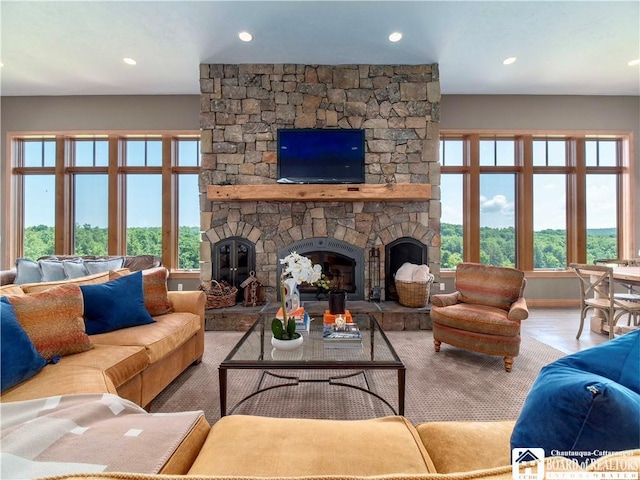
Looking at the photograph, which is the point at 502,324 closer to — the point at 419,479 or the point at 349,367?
the point at 349,367

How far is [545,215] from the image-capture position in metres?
4.89

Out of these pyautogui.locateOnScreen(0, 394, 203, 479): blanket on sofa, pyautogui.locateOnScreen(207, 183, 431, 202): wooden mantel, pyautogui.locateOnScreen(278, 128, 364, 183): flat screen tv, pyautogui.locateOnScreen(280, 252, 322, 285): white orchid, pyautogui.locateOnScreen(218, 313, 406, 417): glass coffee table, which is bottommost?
pyautogui.locateOnScreen(218, 313, 406, 417): glass coffee table

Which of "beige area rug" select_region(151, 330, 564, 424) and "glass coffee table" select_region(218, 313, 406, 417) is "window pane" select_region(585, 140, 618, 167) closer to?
"beige area rug" select_region(151, 330, 564, 424)

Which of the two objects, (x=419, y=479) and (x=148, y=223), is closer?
(x=419, y=479)

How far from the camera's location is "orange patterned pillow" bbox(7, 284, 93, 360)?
156 centimetres

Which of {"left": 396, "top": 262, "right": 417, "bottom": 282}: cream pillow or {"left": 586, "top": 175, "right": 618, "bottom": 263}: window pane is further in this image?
{"left": 586, "top": 175, "right": 618, "bottom": 263}: window pane

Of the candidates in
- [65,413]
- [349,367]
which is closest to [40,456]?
[65,413]

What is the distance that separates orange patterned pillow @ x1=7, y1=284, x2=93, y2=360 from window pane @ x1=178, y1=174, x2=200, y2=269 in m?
3.20

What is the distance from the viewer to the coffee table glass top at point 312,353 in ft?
5.51

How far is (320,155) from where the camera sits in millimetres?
3936

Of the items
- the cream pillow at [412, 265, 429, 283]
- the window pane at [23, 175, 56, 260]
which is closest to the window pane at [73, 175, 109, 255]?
the window pane at [23, 175, 56, 260]

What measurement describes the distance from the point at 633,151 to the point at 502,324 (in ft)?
15.8

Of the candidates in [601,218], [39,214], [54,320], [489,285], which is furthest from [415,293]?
[39,214]

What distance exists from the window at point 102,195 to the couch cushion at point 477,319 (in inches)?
155
